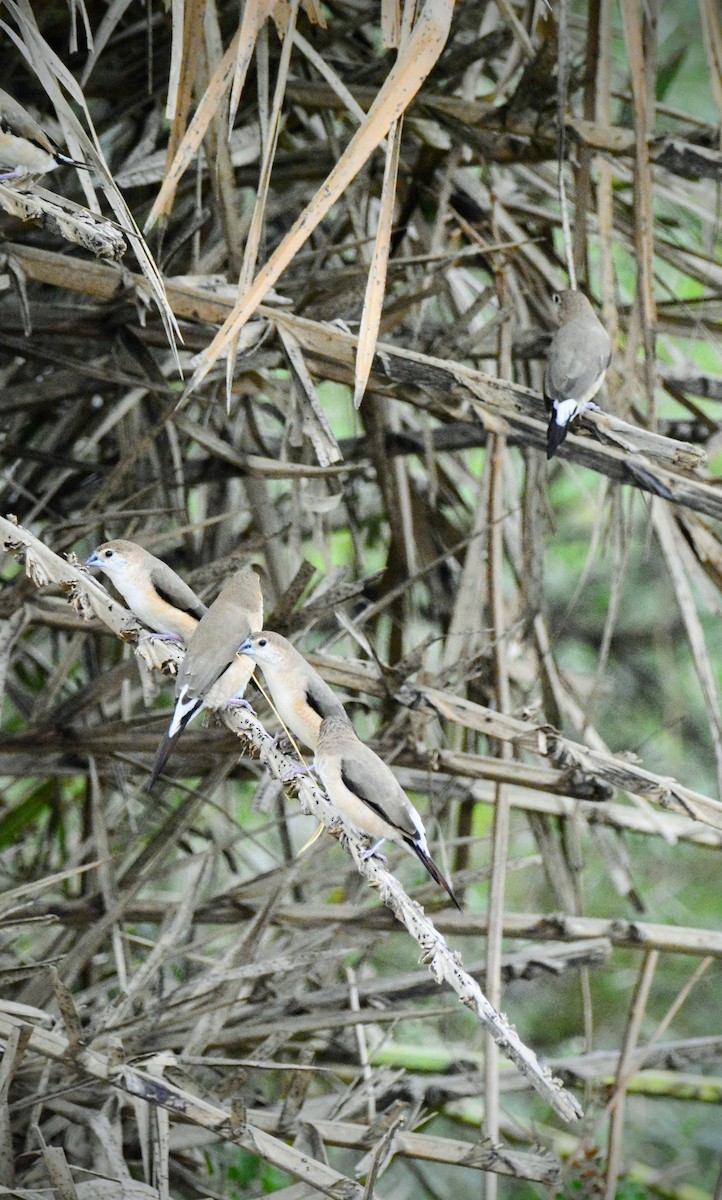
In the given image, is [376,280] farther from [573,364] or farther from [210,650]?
[573,364]

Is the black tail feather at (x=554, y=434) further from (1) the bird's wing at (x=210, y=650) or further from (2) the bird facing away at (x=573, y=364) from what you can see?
(1) the bird's wing at (x=210, y=650)

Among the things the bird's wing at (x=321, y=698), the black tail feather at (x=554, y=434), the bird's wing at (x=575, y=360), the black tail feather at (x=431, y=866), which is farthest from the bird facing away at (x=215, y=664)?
the bird's wing at (x=575, y=360)

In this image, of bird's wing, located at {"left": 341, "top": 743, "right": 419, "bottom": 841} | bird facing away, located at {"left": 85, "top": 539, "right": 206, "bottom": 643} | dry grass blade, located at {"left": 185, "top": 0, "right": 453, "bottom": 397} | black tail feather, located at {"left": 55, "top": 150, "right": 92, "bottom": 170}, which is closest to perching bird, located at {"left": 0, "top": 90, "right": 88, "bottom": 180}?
black tail feather, located at {"left": 55, "top": 150, "right": 92, "bottom": 170}

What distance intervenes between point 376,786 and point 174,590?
0.70m

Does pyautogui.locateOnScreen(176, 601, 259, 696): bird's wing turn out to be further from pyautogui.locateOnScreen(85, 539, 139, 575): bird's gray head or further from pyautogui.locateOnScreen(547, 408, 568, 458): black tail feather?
pyautogui.locateOnScreen(547, 408, 568, 458): black tail feather

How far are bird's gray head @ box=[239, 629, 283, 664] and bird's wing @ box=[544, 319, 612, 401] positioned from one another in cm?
88

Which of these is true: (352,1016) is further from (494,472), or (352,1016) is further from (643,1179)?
(643,1179)

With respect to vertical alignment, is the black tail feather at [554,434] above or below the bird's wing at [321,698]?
above

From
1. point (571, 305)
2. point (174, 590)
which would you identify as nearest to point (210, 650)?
point (174, 590)

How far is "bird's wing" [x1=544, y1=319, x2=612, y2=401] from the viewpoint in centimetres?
298

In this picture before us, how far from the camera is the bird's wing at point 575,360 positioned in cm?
298

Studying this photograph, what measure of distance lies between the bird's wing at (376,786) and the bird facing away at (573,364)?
0.86 meters

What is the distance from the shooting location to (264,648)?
2.58 metres

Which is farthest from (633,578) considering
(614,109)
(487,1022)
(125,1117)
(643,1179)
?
(487,1022)
